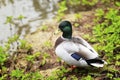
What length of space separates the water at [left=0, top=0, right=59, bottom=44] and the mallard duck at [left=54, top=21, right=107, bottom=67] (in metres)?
2.10

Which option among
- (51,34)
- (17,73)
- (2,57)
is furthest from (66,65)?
(51,34)

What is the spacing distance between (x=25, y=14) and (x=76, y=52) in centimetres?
338

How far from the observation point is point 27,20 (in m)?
8.28

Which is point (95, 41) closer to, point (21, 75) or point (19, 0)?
point (21, 75)

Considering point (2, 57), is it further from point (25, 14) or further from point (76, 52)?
point (25, 14)

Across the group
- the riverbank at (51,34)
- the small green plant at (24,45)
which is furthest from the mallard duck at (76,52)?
the small green plant at (24,45)

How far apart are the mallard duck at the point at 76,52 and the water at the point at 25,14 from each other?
82.9 inches

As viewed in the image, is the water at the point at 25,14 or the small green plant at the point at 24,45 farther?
the water at the point at 25,14

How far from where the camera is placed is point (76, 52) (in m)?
5.48

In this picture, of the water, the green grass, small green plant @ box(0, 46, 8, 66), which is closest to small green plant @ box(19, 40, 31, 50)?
the green grass

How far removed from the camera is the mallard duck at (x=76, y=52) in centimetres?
534

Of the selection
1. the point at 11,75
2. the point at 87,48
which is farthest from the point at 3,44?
the point at 87,48

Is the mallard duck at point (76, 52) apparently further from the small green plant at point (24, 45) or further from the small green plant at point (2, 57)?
the small green plant at point (24, 45)

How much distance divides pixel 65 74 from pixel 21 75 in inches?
29.3
